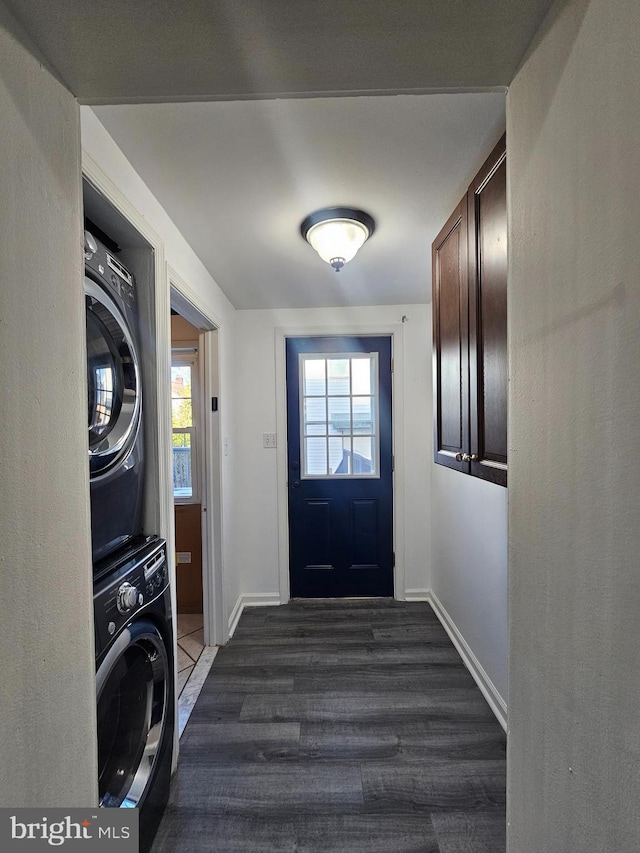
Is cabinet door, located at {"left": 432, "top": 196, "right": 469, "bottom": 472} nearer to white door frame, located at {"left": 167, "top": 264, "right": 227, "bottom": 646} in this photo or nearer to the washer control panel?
the washer control panel

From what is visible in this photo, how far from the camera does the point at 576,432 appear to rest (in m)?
0.51

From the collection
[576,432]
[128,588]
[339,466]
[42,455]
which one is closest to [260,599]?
[339,466]

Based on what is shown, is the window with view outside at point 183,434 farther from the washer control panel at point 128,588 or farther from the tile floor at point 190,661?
the washer control panel at point 128,588

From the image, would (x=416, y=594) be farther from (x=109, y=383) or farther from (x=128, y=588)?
(x=109, y=383)

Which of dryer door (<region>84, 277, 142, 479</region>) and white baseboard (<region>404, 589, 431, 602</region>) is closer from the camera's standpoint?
dryer door (<region>84, 277, 142, 479</region>)

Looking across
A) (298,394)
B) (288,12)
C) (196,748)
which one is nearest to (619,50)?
(288,12)

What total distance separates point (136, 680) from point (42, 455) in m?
0.96

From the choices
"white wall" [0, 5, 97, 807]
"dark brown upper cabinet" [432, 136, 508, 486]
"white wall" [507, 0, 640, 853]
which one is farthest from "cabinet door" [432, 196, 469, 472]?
"white wall" [0, 5, 97, 807]

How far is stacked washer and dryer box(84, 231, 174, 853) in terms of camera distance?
1.05m

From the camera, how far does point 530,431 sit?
0.63 metres

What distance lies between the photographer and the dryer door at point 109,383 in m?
1.09

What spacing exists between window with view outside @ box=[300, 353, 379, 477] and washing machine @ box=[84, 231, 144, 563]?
5.53 feet

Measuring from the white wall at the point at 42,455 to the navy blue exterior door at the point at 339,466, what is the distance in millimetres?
2313

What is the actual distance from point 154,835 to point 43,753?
1.14 metres
